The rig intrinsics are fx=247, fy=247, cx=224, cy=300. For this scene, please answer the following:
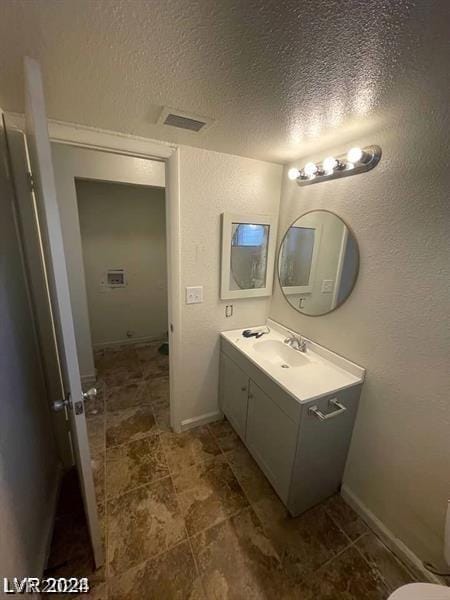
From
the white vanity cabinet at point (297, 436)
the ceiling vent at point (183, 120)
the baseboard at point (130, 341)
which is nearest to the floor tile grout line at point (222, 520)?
the white vanity cabinet at point (297, 436)

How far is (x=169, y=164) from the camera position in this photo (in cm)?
162

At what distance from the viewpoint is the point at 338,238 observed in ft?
5.08

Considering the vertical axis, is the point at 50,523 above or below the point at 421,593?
below

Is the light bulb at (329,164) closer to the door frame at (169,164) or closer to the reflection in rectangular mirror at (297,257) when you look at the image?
the reflection in rectangular mirror at (297,257)

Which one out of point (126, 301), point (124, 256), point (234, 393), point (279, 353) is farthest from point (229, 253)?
point (126, 301)

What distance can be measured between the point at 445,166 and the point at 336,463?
166 centimetres

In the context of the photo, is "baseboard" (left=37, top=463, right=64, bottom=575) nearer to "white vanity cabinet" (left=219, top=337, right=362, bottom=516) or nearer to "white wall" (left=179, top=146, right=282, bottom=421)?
"white wall" (left=179, top=146, right=282, bottom=421)

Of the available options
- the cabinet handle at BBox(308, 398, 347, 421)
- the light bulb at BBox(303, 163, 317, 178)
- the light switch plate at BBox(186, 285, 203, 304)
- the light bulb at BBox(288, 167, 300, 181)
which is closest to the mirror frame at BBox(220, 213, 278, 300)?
the light switch plate at BBox(186, 285, 203, 304)

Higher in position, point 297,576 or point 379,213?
point 379,213

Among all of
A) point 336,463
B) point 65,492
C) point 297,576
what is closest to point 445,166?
point 336,463

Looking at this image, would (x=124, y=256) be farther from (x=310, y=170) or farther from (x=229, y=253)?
(x=310, y=170)

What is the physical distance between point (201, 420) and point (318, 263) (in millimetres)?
1625

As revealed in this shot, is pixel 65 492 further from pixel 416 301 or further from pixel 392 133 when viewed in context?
pixel 392 133

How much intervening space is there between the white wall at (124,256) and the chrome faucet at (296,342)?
7.52 ft
